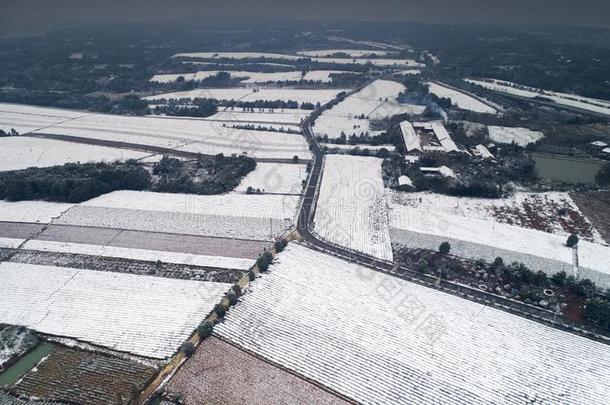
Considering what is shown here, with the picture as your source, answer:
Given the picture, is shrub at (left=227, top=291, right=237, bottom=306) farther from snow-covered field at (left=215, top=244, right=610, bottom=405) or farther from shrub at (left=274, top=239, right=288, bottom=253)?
shrub at (left=274, top=239, right=288, bottom=253)

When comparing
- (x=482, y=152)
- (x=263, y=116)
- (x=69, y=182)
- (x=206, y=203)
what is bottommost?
(x=206, y=203)

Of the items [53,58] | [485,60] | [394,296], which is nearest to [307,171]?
[394,296]

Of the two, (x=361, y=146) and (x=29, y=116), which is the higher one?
(x=361, y=146)

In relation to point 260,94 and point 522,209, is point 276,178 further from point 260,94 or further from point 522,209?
point 260,94

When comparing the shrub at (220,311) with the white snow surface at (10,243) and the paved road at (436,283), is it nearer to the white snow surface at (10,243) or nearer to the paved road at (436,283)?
the paved road at (436,283)

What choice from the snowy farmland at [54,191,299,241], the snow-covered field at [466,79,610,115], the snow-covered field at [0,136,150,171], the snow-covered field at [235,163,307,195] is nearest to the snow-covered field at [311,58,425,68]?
the snow-covered field at [466,79,610,115]

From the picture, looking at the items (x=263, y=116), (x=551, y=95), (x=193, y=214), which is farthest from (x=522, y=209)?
(x=551, y=95)
